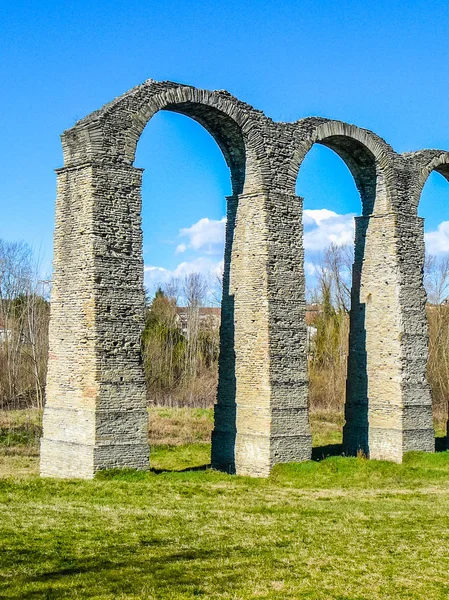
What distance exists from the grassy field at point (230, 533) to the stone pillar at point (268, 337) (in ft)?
2.71

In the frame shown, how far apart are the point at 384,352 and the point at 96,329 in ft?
28.5

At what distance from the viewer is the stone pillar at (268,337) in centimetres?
1808

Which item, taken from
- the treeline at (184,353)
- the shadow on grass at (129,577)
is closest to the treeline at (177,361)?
the treeline at (184,353)

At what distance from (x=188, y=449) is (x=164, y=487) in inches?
264

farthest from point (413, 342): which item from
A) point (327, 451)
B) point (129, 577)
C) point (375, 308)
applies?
point (129, 577)

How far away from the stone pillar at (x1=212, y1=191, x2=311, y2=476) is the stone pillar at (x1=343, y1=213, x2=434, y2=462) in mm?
3217

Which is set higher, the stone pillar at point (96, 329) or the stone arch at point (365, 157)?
the stone arch at point (365, 157)

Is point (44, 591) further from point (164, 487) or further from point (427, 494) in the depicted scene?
point (427, 494)

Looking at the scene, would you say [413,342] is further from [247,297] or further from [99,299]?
[99,299]

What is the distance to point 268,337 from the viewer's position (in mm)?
18156

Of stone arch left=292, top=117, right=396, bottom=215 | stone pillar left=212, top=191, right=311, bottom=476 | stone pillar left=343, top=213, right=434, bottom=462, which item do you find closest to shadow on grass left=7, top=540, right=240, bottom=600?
stone pillar left=212, top=191, right=311, bottom=476

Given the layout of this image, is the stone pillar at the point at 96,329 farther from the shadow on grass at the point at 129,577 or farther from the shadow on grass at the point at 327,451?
the shadow on grass at the point at 327,451

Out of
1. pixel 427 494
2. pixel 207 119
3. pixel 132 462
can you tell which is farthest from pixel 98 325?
pixel 427 494

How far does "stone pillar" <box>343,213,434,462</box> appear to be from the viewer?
20.8 metres
